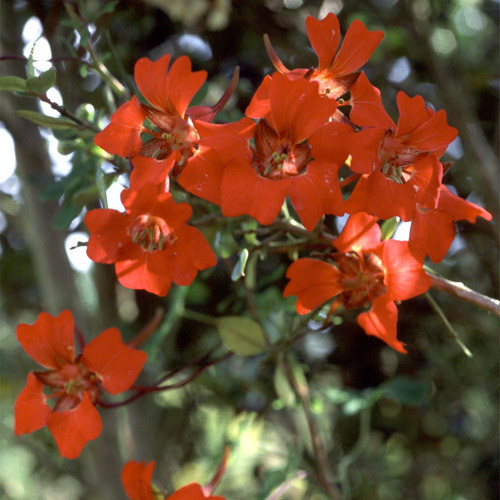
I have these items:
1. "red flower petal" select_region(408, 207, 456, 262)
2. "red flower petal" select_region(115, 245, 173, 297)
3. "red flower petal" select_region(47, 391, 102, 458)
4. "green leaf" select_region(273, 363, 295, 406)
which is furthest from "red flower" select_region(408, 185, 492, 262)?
"green leaf" select_region(273, 363, 295, 406)

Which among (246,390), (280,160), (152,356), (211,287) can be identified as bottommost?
(246,390)

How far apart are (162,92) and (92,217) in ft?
0.41

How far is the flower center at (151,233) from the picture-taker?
529mm

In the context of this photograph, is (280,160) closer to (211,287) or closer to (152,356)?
(152,356)

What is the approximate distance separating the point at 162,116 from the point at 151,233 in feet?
0.35

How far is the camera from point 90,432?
0.59 m

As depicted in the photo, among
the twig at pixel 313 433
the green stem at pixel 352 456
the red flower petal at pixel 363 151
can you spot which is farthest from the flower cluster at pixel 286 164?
the green stem at pixel 352 456

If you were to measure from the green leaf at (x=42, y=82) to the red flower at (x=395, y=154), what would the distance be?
29 cm

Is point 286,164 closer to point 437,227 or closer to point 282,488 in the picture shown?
point 437,227

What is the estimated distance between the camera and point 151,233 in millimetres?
539

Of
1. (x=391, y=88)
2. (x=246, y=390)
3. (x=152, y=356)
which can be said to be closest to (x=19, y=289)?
(x=246, y=390)

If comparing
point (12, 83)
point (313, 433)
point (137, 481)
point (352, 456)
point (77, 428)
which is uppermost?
point (12, 83)

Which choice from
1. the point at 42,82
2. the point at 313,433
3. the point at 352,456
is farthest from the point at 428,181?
the point at 352,456

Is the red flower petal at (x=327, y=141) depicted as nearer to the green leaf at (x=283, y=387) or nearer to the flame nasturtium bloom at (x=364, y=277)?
the flame nasturtium bloom at (x=364, y=277)
